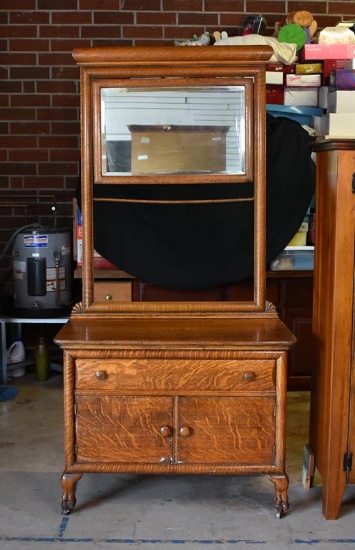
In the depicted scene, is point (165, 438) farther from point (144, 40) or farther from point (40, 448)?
point (144, 40)

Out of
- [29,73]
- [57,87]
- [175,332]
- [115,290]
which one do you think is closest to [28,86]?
[29,73]

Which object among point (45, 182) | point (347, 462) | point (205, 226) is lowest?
point (347, 462)

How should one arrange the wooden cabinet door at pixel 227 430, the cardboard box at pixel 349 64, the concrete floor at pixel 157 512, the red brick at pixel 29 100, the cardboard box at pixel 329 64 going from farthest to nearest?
the red brick at pixel 29 100 < the cardboard box at pixel 329 64 < the cardboard box at pixel 349 64 < the wooden cabinet door at pixel 227 430 < the concrete floor at pixel 157 512

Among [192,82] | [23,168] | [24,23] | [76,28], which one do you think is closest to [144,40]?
[76,28]

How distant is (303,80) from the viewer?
14.0ft

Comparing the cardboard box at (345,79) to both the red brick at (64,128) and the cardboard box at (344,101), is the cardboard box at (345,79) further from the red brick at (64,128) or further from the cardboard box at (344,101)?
the red brick at (64,128)

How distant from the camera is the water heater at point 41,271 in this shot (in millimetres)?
4566

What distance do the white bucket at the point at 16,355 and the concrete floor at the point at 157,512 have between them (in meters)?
1.19

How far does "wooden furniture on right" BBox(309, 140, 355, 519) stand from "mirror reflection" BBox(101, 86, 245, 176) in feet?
1.20

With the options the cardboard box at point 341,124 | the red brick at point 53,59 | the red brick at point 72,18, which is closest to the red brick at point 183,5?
the red brick at point 72,18

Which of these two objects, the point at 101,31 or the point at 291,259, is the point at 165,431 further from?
the point at 101,31

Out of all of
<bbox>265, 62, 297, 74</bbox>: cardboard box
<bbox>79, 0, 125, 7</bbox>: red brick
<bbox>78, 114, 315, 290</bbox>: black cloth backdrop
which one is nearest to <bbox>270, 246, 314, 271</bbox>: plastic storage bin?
<bbox>78, 114, 315, 290</bbox>: black cloth backdrop

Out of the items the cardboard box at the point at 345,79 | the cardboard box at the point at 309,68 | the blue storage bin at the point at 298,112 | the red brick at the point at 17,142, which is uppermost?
the cardboard box at the point at 309,68

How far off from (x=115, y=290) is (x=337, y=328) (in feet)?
5.35
